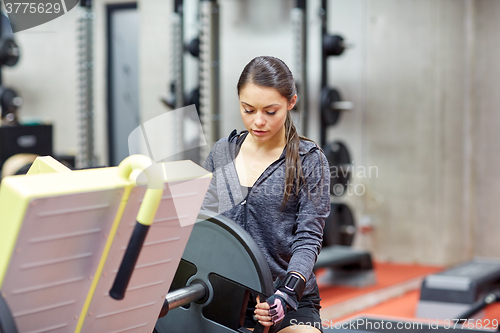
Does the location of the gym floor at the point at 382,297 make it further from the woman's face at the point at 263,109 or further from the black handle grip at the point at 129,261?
the black handle grip at the point at 129,261

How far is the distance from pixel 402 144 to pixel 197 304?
4.07m

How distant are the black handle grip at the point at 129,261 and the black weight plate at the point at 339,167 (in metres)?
3.24

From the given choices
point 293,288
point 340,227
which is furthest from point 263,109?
point 340,227

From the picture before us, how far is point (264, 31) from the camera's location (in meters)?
4.04

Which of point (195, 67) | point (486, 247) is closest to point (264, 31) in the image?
point (195, 67)

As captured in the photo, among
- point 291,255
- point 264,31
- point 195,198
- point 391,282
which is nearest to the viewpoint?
point 195,198

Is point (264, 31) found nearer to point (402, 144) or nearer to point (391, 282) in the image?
point (402, 144)

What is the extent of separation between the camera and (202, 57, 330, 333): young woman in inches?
47.8

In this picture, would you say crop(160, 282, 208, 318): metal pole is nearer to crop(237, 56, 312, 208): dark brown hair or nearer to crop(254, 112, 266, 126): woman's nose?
crop(237, 56, 312, 208): dark brown hair

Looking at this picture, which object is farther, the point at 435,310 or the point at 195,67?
the point at 195,67

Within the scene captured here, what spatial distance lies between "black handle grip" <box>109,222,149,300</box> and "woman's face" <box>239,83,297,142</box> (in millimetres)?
395

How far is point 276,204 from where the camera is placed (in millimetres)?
1296

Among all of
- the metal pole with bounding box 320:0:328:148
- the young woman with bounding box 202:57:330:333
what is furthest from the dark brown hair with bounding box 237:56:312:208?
the metal pole with bounding box 320:0:328:148

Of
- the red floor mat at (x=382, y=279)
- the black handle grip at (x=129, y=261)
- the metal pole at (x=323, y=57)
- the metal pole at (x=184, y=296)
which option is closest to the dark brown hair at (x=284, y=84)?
the metal pole at (x=184, y=296)
